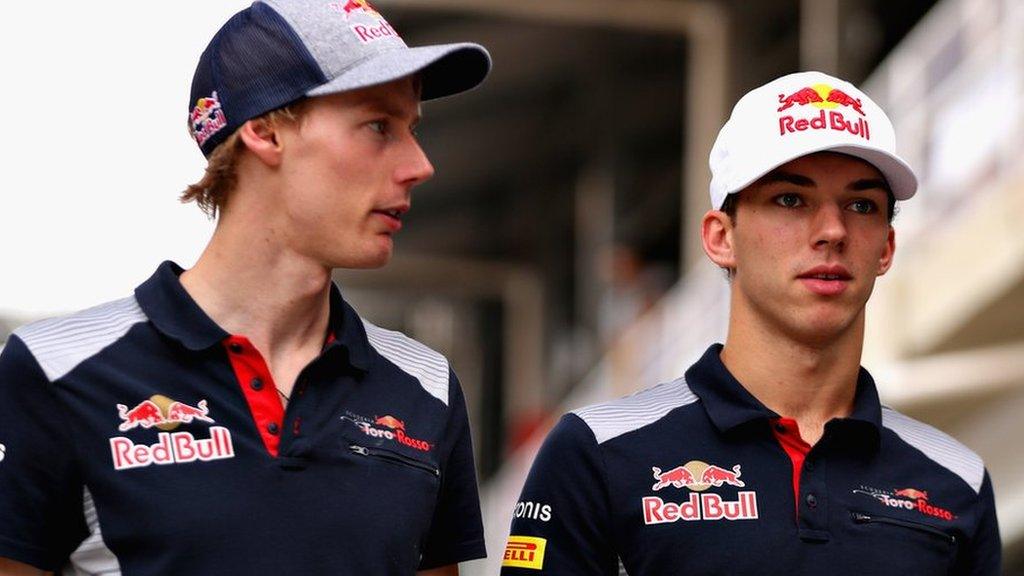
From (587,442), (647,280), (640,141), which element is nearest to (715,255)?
(587,442)

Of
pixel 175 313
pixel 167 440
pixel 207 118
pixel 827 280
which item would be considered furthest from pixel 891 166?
pixel 167 440

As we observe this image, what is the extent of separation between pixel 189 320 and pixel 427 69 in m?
0.76

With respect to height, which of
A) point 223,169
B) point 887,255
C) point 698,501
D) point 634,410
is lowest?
point 698,501

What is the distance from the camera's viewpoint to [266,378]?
4.20 meters

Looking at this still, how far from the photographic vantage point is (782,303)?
4.61 meters

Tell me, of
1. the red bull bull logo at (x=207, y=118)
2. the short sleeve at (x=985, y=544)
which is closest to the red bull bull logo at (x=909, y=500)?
the short sleeve at (x=985, y=544)

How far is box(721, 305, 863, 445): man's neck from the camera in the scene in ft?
15.3

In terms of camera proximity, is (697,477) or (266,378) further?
(697,477)

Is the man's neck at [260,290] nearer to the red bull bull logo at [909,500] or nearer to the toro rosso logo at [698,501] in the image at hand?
the toro rosso logo at [698,501]

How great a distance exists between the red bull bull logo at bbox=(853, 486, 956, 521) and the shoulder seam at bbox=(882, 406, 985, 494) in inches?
5.5

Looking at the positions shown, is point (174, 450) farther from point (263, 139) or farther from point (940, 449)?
point (940, 449)

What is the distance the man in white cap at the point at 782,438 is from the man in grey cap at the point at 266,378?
338mm

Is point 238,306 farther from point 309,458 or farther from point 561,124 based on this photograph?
point 561,124

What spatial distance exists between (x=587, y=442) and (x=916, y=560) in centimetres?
78
